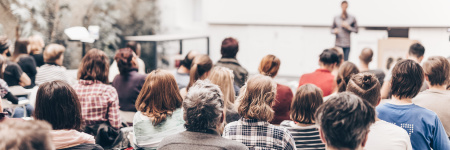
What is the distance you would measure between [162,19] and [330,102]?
937 centimetres

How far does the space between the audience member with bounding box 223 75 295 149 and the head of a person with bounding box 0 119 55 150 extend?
1435 millimetres

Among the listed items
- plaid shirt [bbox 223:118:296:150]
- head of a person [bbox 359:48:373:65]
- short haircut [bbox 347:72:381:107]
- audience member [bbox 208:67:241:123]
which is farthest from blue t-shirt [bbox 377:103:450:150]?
head of a person [bbox 359:48:373:65]

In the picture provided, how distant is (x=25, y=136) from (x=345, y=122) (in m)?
1.09

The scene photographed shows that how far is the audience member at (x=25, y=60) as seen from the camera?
557 cm

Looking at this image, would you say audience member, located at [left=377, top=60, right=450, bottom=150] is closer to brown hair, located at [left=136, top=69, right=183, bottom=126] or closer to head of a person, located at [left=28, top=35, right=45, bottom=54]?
brown hair, located at [left=136, top=69, right=183, bottom=126]

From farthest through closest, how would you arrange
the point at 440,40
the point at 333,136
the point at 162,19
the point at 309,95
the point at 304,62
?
the point at 162,19 < the point at 304,62 < the point at 440,40 < the point at 309,95 < the point at 333,136

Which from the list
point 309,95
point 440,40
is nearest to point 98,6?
point 440,40

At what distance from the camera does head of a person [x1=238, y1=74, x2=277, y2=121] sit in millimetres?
2607

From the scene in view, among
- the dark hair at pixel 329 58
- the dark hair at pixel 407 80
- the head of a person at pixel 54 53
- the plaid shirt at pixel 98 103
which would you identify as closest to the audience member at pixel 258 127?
the dark hair at pixel 407 80

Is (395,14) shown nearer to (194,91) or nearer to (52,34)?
(52,34)

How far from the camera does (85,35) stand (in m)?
6.98

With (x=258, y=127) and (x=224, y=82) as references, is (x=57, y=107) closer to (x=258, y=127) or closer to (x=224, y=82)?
(x=258, y=127)

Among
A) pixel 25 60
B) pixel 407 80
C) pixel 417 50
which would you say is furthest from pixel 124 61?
pixel 417 50

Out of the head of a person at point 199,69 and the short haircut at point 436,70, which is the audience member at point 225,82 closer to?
the head of a person at point 199,69
